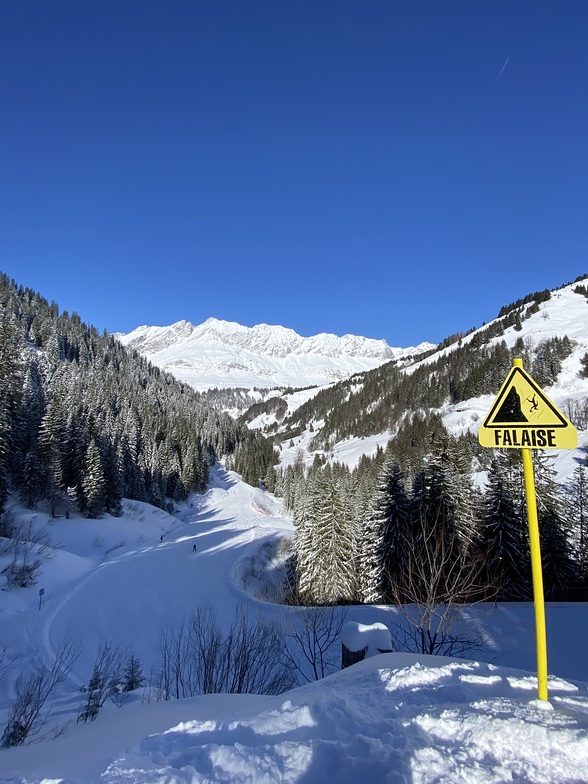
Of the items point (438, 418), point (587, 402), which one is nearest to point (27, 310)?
point (438, 418)

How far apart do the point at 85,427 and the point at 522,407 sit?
52.9 metres

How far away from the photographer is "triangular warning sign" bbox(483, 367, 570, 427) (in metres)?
4.06

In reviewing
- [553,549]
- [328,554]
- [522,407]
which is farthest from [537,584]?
[328,554]

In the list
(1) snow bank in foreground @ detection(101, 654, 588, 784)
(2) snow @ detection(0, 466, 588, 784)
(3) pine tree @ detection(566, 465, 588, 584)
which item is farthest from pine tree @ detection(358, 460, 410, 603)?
(1) snow bank in foreground @ detection(101, 654, 588, 784)

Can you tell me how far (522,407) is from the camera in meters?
4.14

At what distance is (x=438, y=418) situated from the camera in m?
101

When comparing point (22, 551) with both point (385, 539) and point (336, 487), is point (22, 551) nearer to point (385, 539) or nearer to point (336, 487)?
point (336, 487)

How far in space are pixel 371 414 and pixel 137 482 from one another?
311 ft

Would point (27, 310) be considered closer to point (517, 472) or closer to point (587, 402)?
point (517, 472)

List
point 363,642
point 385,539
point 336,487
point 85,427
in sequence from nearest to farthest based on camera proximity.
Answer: point 363,642 < point 385,539 < point 336,487 < point 85,427

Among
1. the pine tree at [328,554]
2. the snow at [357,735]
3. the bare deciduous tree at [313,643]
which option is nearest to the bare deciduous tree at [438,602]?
the bare deciduous tree at [313,643]

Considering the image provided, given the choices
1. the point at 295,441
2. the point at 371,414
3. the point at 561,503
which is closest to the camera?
the point at 561,503

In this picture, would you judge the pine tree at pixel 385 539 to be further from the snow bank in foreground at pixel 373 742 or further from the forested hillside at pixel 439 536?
the snow bank in foreground at pixel 373 742

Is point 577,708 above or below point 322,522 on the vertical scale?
above
